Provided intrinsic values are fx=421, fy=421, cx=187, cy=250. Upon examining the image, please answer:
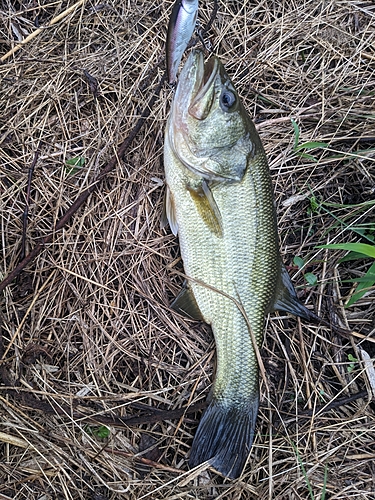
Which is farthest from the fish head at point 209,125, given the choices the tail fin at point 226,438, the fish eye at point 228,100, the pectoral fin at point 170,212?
the tail fin at point 226,438

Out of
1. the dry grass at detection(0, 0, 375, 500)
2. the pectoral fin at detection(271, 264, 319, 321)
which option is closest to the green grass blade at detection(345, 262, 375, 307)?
the dry grass at detection(0, 0, 375, 500)

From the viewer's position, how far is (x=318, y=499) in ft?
8.70

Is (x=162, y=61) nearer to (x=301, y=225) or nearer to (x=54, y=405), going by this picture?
(x=301, y=225)

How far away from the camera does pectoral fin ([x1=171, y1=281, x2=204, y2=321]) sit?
2.79 meters

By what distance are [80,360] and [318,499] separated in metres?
1.76

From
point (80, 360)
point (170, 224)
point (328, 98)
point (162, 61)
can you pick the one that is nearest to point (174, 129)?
point (170, 224)

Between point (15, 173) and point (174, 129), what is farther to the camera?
point (15, 173)

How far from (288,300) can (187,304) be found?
666 mm

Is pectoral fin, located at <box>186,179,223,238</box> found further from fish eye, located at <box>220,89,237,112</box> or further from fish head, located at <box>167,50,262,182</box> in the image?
fish eye, located at <box>220,89,237,112</box>

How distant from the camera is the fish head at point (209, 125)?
8.44 feet

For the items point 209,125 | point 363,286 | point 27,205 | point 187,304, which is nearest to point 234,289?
point 187,304

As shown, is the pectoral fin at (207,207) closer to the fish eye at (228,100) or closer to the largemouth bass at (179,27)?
the fish eye at (228,100)

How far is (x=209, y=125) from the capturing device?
8.57ft

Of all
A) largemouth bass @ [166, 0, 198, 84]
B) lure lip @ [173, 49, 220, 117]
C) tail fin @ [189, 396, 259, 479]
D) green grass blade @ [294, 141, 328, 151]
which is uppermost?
largemouth bass @ [166, 0, 198, 84]
